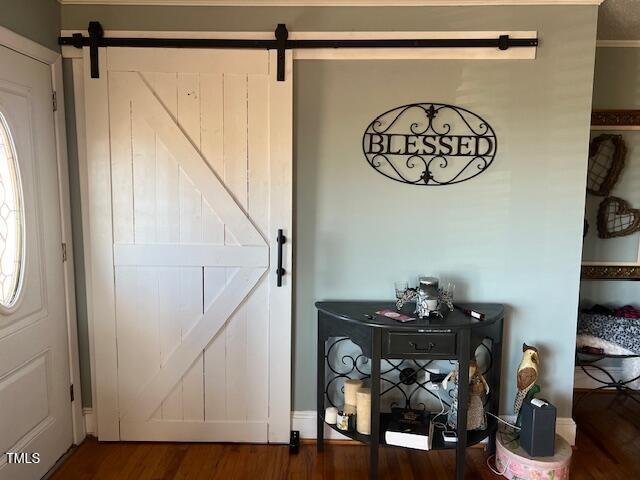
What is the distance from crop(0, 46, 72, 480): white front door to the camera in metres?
2.01

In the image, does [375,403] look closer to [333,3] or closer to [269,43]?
[269,43]

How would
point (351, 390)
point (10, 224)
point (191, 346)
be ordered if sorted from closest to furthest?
point (10, 224) → point (351, 390) → point (191, 346)

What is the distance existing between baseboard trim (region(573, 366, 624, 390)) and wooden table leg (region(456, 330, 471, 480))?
153 centimetres

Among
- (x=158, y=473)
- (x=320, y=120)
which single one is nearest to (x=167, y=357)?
(x=158, y=473)

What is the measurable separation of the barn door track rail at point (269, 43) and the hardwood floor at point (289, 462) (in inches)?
75.9

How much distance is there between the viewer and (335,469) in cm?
235

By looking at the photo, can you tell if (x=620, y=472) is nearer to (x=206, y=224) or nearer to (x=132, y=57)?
(x=206, y=224)

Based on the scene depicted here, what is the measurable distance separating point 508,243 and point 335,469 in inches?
56.7

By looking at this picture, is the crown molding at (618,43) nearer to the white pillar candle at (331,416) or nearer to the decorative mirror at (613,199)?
the decorative mirror at (613,199)

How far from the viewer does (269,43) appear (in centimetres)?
232

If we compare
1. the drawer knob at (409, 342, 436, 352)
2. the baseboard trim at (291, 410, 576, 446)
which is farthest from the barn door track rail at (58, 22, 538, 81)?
the baseboard trim at (291, 410, 576, 446)

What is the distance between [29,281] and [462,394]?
6.65 feet

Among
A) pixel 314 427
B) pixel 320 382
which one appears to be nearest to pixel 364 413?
pixel 320 382

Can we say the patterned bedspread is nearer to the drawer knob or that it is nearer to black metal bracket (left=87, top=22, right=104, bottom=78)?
the drawer knob
